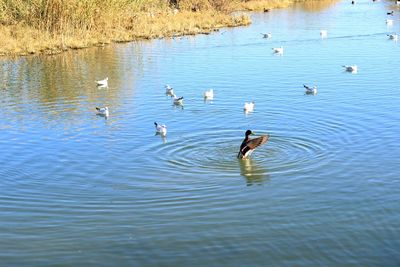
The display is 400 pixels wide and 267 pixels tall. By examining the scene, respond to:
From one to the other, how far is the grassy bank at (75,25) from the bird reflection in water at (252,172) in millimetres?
23966

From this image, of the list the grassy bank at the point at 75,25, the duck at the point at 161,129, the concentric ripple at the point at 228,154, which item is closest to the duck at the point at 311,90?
the concentric ripple at the point at 228,154

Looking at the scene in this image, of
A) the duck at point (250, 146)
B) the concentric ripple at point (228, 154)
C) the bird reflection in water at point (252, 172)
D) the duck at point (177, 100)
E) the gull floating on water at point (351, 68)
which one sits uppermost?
the gull floating on water at point (351, 68)

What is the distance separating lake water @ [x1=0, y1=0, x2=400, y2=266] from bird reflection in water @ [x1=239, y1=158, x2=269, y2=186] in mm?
47

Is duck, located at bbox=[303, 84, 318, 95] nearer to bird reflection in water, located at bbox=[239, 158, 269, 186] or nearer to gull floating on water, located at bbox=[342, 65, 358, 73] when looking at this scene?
gull floating on water, located at bbox=[342, 65, 358, 73]

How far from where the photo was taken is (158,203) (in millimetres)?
11188

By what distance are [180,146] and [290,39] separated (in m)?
25.3

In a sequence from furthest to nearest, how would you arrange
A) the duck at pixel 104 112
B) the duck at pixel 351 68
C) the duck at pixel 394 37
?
the duck at pixel 394 37, the duck at pixel 351 68, the duck at pixel 104 112

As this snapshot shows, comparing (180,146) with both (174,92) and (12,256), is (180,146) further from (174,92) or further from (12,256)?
(174,92)

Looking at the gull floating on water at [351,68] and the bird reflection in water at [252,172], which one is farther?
the gull floating on water at [351,68]

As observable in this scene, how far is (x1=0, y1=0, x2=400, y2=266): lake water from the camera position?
936 centimetres

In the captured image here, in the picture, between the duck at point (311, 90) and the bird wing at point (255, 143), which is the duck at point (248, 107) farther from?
the bird wing at point (255, 143)

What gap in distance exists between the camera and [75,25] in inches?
1506

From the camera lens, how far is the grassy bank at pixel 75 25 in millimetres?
35781

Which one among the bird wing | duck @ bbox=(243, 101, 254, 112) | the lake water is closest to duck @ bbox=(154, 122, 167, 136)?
the lake water
